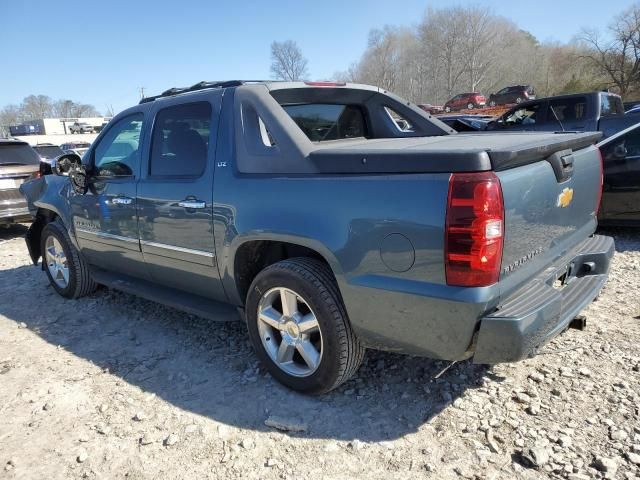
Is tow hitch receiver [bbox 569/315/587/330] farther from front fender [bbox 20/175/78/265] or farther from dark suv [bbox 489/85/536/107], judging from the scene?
dark suv [bbox 489/85/536/107]

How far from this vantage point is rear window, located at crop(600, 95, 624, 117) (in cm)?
759

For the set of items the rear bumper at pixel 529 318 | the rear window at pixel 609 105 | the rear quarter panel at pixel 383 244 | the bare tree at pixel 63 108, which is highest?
the bare tree at pixel 63 108

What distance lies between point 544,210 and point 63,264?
4.65 meters

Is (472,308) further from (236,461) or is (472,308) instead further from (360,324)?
(236,461)

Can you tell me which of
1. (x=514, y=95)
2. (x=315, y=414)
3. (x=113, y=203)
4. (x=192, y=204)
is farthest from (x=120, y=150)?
(x=514, y=95)

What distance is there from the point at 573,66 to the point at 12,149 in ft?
180

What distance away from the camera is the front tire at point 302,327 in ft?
8.59

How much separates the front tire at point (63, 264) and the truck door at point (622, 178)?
19.7 ft

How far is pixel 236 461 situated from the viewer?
2.38 m

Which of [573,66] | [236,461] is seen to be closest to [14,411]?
[236,461]

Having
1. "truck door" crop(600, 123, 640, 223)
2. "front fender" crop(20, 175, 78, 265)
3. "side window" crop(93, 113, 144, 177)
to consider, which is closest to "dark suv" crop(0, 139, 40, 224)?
"front fender" crop(20, 175, 78, 265)

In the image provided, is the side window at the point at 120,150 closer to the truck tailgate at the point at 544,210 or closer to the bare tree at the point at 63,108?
the truck tailgate at the point at 544,210

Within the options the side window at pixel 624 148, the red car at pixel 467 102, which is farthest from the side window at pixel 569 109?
the red car at pixel 467 102

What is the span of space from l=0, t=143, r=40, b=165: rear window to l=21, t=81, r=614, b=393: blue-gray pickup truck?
5.50 meters
